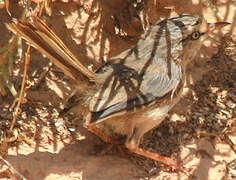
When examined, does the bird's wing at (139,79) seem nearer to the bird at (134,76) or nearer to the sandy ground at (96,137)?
the bird at (134,76)

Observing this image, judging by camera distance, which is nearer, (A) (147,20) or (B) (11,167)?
(B) (11,167)

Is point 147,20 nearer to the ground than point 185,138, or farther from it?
farther from it

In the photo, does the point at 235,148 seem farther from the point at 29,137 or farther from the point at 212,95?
the point at 29,137

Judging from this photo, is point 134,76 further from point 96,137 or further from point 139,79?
point 96,137

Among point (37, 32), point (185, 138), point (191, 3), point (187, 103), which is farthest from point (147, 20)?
point (37, 32)

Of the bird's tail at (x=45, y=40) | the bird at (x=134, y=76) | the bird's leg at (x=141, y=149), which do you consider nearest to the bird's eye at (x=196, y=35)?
the bird at (x=134, y=76)

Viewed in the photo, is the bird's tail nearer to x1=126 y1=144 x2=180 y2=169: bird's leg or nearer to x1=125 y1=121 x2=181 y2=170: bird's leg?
x1=125 y1=121 x2=181 y2=170: bird's leg

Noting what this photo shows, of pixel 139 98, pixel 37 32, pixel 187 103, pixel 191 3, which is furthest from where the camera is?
pixel 191 3

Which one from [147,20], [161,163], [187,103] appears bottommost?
[161,163]
